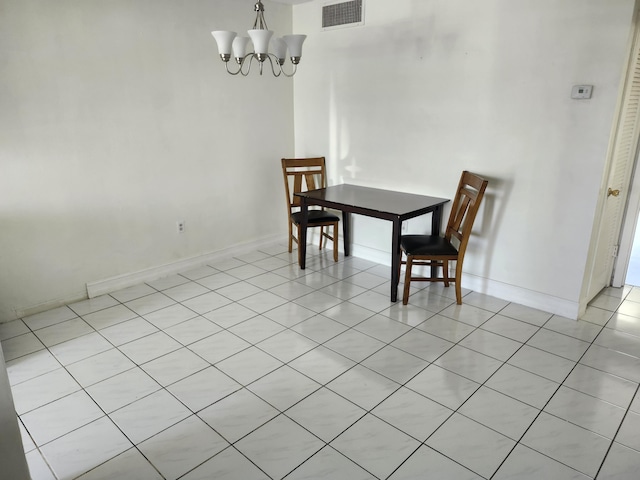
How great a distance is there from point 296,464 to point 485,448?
0.86 meters

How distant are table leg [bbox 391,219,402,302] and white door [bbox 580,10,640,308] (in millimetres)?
1321

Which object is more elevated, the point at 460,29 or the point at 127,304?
the point at 460,29

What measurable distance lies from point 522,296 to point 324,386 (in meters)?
1.86

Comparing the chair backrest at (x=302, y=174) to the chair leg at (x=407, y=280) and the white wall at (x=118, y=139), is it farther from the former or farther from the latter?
the chair leg at (x=407, y=280)

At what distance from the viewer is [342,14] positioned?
4.05m

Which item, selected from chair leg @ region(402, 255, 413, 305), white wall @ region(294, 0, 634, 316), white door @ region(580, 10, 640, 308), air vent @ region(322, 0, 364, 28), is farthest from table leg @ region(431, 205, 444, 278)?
air vent @ region(322, 0, 364, 28)

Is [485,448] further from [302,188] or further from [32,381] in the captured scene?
[302,188]

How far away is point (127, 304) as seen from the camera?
3.46 meters

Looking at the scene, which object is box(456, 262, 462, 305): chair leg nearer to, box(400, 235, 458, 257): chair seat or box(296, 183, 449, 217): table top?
box(400, 235, 458, 257): chair seat

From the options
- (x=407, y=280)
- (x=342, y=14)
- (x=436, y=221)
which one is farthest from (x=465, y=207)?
(x=342, y=14)

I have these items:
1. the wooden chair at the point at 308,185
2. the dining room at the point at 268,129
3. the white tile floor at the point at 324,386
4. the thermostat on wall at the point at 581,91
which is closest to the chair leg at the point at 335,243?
the wooden chair at the point at 308,185

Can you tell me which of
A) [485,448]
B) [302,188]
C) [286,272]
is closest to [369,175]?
[302,188]

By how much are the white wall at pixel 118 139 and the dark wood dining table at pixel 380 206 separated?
2.76 feet

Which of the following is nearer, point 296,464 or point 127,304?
point 296,464
